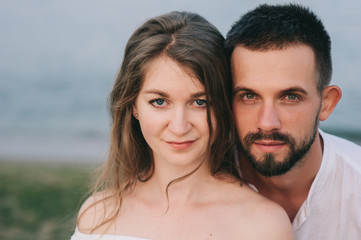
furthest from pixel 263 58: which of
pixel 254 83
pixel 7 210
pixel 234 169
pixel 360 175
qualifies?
pixel 7 210

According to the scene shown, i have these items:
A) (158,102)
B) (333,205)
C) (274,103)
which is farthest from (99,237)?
(333,205)

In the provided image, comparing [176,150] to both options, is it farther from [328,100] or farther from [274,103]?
[328,100]

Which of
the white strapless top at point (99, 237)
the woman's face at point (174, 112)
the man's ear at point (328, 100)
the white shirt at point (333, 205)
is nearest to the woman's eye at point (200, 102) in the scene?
the woman's face at point (174, 112)

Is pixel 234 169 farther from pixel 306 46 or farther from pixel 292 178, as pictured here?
pixel 306 46

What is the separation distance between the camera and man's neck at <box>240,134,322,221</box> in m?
3.27

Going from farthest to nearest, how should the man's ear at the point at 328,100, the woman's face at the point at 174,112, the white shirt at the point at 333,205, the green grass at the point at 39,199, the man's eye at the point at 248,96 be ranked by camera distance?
1. the green grass at the point at 39,199
2. the white shirt at the point at 333,205
3. the man's ear at the point at 328,100
4. the man's eye at the point at 248,96
5. the woman's face at the point at 174,112

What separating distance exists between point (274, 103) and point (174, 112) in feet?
2.19

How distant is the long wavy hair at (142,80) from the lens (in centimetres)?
256

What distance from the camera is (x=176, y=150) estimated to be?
2.54m

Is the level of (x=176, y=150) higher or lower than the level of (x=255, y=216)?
higher

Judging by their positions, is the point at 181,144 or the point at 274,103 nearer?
the point at 181,144

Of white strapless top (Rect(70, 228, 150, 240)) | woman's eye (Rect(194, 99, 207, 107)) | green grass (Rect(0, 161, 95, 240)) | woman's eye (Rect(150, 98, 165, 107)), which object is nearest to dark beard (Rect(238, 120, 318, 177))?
woman's eye (Rect(194, 99, 207, 107))

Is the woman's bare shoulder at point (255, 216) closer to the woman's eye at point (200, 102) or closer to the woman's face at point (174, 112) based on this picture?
the woman's face at point (174, 112)

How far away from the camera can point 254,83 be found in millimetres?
2734
